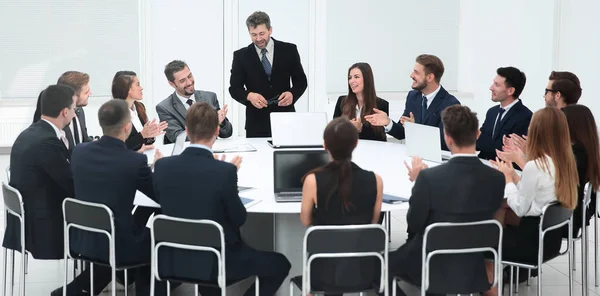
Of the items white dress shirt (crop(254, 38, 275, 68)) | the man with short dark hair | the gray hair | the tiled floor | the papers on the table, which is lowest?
the tiled floor

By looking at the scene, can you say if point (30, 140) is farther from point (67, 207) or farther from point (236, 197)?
point (236, 197)

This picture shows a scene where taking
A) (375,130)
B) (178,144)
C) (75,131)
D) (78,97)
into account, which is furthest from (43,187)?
(375,130)

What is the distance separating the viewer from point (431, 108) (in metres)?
5.98

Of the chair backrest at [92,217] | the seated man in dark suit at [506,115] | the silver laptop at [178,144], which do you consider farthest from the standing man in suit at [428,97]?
the chair backrest at [92,217]

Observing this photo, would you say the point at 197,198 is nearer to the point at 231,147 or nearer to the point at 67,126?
the point at 67,126

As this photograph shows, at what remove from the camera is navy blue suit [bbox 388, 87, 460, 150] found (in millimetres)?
5902

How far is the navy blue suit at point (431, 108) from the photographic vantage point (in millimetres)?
5902

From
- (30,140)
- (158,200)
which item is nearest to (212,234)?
(158,200)

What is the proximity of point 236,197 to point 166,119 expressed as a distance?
2477 mm

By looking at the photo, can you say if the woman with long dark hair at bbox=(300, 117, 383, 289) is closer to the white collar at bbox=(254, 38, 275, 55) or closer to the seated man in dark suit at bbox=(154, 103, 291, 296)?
the seated man in dark suit at bbox=(154, 103, 291, 296)

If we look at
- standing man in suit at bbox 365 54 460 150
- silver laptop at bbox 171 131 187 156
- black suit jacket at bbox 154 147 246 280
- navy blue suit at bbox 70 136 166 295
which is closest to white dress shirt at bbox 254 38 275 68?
standing man in suit at bbox 365 54 460 150

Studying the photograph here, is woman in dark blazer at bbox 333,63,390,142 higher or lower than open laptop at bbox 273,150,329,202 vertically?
higher

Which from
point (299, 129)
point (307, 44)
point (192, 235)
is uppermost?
point (307, 44)

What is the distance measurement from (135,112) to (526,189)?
3.05 m
